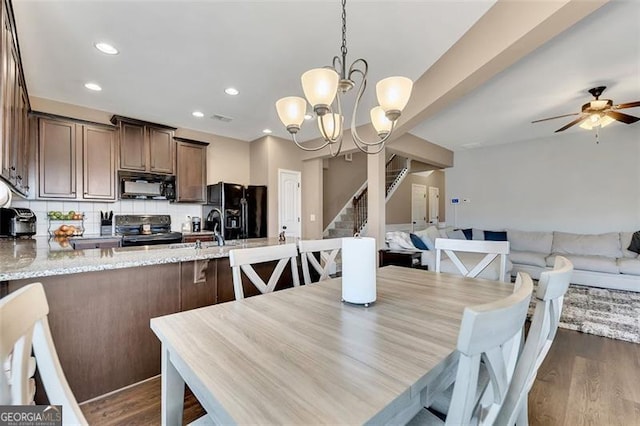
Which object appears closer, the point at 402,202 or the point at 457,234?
the point at 457,234

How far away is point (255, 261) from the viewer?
66.9 inches

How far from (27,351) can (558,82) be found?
4623mm

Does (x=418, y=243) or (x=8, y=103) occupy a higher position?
(x=8, y=103)

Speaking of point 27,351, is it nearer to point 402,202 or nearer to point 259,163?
point 259,163

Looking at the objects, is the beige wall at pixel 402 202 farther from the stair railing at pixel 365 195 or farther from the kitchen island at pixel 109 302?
the kitchen island at pixel 109 302

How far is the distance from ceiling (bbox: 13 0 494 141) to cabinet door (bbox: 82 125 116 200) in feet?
1.52

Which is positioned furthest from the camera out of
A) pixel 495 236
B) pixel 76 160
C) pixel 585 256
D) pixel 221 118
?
pixel 495 236

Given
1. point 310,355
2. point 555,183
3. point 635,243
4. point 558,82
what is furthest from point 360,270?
point 555,183

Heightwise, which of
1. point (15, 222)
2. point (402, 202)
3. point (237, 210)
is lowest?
point (15, 222)

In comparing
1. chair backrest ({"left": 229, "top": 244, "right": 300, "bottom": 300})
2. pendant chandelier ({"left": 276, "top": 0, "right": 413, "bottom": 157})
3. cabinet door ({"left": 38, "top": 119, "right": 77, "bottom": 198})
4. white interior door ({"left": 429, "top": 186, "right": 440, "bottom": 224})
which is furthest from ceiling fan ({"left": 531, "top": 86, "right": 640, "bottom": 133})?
white interior door ({"left": 429, "top": 186, "right": 440, "bottom": 224})

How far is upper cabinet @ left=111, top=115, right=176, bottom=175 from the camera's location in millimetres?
4062

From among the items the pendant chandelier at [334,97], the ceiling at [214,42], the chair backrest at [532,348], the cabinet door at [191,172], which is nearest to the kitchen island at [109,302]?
the pendant chandelier at [334,97]

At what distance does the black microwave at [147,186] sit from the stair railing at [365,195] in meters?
4.22

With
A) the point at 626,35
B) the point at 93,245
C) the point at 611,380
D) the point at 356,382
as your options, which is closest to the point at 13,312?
the point at 356,382
